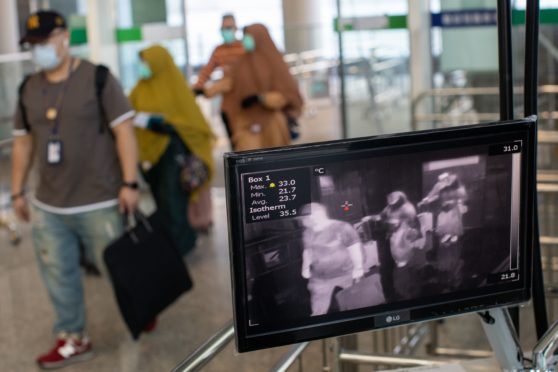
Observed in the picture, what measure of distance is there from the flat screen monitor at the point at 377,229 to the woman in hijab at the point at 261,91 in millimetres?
4583

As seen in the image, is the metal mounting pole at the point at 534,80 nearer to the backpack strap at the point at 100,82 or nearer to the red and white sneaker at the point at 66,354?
the backpack strap at the point at 100,82

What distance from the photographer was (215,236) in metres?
7.03

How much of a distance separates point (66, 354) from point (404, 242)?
323cm

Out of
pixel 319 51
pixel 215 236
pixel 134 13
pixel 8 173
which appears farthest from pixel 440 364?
pixel 319 51

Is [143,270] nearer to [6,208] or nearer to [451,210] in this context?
[451,210]

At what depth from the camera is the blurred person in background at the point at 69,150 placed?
429cm

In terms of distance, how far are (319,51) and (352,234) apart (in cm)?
786

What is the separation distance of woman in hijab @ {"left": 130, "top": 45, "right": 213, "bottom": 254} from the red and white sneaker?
1.68 metres

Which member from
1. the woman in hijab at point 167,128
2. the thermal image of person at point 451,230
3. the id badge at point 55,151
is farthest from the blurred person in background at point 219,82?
the thermal image of person at point 451,230

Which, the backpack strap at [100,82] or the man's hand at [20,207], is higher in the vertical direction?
the backpack strap at [100,82]

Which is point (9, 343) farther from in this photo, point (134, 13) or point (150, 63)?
point (134, 13)

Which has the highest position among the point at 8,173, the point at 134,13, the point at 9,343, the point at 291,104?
the point at 134,13

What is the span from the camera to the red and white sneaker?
4.60 meters

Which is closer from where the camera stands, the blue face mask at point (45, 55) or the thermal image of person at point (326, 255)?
the thermal image of person at point (326, 255)
